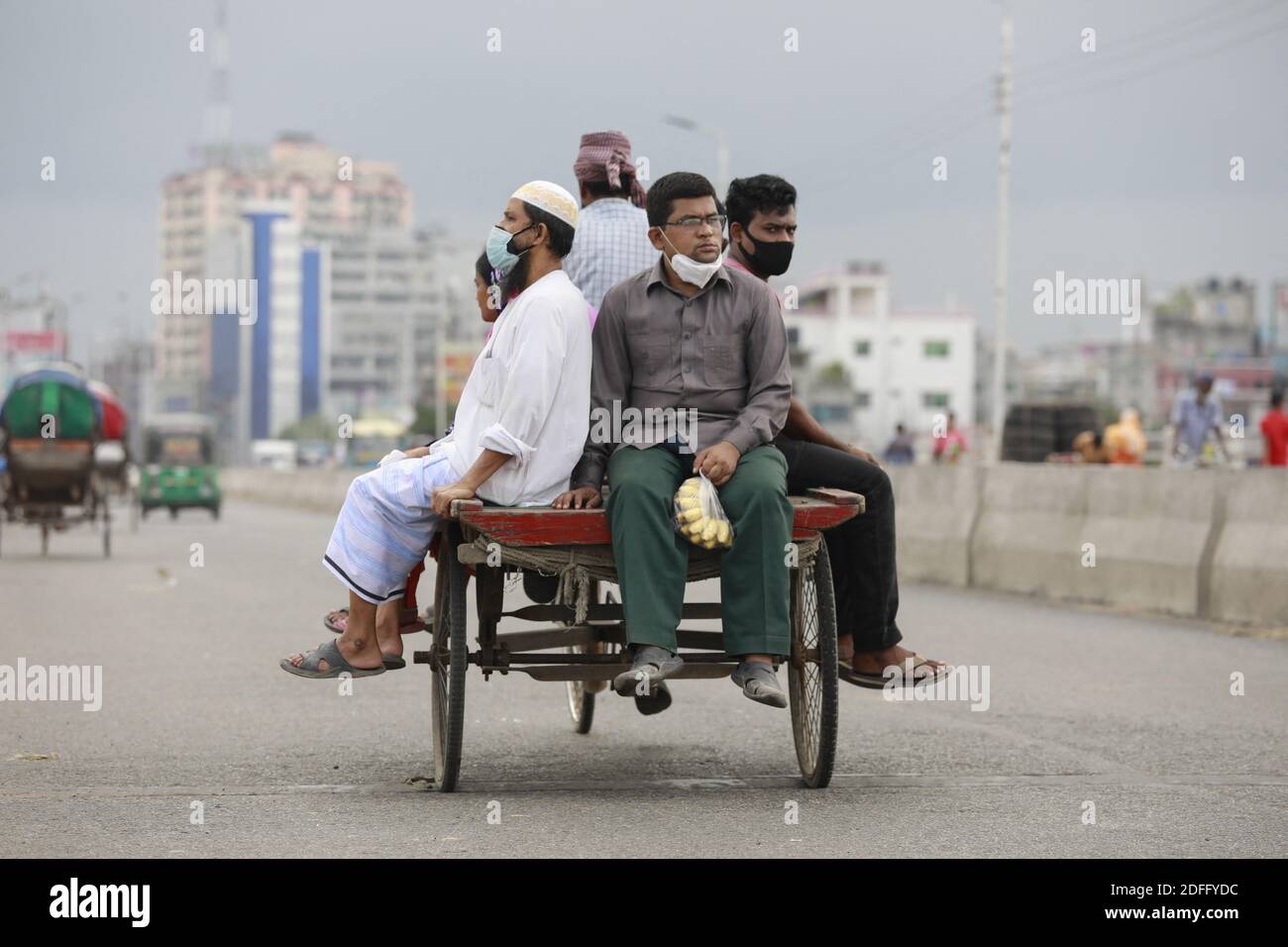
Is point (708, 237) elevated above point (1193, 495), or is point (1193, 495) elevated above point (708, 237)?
point (708, 237)

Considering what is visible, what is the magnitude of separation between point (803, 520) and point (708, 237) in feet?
3.49

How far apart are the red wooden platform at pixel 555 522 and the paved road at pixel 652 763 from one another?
907mm

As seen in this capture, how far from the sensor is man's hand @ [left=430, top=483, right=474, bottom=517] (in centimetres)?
705

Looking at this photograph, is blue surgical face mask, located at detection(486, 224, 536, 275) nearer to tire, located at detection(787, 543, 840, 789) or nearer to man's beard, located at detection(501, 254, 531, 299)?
man's beard, located at detection(501, 254, 531, 299)

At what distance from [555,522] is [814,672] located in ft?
4.02

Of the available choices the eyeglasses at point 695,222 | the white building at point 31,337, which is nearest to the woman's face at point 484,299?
the eyeglasses at point 695,222

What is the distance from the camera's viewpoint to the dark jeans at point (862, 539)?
25.1 feet

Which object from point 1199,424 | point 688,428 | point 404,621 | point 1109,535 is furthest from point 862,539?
point 1199,424

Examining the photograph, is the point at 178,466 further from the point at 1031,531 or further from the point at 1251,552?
the point at 1251,552

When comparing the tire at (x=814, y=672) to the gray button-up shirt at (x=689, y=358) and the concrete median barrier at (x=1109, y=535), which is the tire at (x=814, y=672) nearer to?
the gray button-up shirt at (x=689, y=358)

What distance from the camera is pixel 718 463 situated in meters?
7.01

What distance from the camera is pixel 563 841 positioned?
6.25 metres
